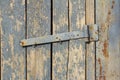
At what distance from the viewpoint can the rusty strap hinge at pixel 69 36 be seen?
2.71 meters

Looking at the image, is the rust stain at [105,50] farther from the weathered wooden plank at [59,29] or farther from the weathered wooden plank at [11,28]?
the weathered wooden plank at [11,28]

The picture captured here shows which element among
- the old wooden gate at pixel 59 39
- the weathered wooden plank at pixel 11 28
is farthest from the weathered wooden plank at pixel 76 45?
the weathered wooden plank at pixel 11 28

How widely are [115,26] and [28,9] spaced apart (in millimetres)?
504

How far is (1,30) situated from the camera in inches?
106

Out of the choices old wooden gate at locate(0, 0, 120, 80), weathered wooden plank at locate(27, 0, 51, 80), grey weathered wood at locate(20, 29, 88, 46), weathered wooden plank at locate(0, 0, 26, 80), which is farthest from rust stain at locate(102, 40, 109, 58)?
weathered wooden plank at locate(0, 0, 26, 80)

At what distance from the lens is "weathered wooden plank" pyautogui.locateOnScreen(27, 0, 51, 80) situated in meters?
2.71

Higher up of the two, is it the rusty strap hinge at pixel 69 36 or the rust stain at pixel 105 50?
the rusty strap hinge at pixel 69 36

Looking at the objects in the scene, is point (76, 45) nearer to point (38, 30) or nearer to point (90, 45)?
point (90, 45)

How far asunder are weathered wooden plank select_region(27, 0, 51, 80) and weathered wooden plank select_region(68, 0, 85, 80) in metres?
0.13

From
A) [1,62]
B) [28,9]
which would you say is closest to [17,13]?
[28,9]

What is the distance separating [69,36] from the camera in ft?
8.91

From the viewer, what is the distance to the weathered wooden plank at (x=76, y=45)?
107 inches

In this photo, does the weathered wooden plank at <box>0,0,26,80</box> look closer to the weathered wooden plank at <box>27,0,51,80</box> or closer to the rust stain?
the weathered wooden plank at <box>27,0,51,80</box>

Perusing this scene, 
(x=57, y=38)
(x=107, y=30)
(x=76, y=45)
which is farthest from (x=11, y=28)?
(x=107, y=30)
